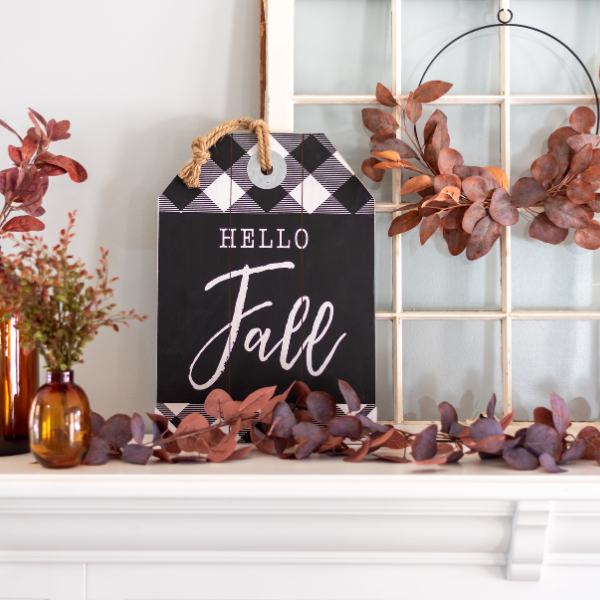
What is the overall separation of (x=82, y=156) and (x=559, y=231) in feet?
3.15

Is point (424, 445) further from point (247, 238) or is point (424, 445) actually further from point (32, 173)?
point (32, 173)

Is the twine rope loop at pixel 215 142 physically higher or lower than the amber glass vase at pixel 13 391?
higher

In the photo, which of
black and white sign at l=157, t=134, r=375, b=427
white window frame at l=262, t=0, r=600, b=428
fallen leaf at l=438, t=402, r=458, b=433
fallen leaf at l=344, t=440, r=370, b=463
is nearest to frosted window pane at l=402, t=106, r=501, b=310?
white window frame at l=262, t=0, r=600, b=428

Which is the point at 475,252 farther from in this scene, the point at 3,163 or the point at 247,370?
the point at 3,163

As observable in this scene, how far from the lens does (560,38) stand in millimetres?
975

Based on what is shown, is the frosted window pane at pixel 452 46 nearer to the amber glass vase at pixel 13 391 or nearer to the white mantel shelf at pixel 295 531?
the white mantel shelf at pixel 295 531

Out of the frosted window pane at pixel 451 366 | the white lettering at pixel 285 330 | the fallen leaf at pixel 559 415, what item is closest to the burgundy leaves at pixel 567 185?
the frosted window pane at pixel 451 366

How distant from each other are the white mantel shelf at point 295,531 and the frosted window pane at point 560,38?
75 centimetres

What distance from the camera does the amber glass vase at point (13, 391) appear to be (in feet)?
2.57

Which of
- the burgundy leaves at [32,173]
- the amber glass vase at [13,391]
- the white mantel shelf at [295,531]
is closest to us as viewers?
the white mantel shelf at [295,531]

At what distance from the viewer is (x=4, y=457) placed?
79cm

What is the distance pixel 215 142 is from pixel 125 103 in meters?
0.24

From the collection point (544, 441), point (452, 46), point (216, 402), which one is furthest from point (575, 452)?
point (452, 46)

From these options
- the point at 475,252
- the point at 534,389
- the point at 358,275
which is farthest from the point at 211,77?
the point at 534,389
